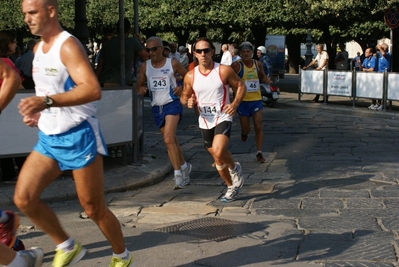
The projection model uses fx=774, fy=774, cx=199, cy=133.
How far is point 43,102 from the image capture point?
14.4 ft

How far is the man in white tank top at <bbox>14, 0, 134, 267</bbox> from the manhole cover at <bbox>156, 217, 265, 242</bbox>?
167 centimetres

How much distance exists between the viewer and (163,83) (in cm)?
873

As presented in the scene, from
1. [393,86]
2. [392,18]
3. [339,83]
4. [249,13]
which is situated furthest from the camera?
[249,13]

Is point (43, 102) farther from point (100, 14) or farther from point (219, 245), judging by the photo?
point (100, 14)

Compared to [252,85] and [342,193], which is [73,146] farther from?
[252,85]

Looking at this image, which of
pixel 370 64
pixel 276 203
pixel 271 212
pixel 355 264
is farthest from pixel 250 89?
pixel 370 64

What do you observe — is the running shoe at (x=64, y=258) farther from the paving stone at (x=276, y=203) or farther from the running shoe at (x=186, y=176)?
the running shoe at (x=186, y=176)

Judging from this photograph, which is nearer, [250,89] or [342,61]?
[250,89]

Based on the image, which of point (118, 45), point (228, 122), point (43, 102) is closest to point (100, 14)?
point (118, 45)

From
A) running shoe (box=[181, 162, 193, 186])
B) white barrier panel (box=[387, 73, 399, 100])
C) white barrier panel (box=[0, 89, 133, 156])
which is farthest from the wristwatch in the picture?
white barrier panel (box=[387, 73, 399, 100])

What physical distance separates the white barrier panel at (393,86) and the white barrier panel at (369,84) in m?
0.26

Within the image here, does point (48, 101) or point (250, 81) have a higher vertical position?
point (48, 101)

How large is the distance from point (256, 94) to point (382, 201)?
3.09m

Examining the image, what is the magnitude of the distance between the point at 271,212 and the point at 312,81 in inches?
543
